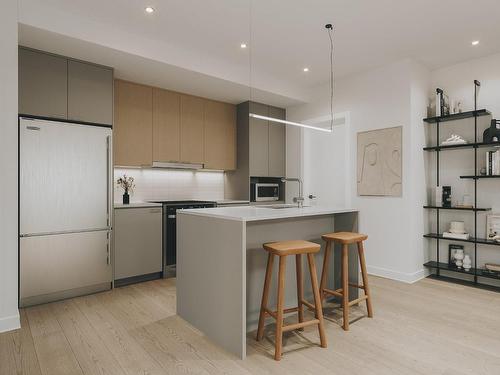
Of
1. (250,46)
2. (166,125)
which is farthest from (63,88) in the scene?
(250,46)

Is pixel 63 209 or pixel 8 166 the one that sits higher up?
pixel 8 166

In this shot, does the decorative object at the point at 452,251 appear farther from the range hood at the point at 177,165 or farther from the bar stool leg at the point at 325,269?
the range hood at the point at 177,165

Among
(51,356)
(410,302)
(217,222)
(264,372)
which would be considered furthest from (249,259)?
(410,302)

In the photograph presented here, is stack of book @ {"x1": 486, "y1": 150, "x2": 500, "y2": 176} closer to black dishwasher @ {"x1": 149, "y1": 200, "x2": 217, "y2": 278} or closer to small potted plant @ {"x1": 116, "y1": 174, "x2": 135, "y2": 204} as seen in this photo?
black dishwasher @ {"x1": 149, "y1": 200, "x2": 217, "y2": 278}

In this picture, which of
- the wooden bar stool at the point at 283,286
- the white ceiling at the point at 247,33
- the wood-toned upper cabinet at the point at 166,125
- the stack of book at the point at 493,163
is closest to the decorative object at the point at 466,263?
the stack of book at the point at 493,163

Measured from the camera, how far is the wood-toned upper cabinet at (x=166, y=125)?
171 inches

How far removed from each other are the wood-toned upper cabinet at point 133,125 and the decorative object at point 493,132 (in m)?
4.11

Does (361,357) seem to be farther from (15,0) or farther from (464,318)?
(15,0)

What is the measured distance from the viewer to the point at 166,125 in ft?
14.6

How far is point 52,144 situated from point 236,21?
2199 mm

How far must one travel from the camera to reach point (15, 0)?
2555 mm

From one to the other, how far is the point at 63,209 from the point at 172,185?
175 centimetres

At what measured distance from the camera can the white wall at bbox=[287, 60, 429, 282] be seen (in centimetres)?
393

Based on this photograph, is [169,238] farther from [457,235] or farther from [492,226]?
[492,226]
